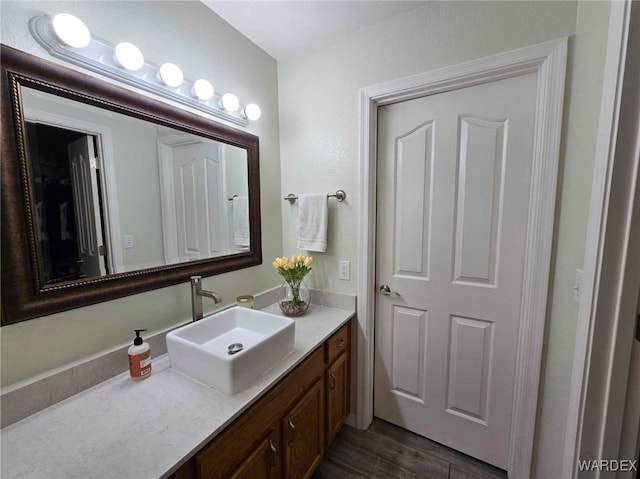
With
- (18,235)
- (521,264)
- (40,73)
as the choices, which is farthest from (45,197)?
(521,264)

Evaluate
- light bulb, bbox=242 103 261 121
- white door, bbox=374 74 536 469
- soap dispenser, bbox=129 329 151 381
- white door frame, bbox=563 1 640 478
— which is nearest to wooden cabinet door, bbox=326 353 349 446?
white door, bbox=374 74 536 469

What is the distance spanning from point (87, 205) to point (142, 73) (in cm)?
56

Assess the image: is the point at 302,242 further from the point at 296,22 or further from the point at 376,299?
the point at 296,22

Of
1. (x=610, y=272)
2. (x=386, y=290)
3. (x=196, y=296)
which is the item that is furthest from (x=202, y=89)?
(x=610, y=272)

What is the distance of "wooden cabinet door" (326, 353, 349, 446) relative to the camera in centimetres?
138

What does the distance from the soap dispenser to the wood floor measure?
1.07 m

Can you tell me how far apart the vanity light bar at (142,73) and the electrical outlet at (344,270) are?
996 mm

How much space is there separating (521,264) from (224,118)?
165 centimetres

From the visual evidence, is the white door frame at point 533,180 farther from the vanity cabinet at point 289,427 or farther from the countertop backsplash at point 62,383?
the countertop backsplash at point 62,383

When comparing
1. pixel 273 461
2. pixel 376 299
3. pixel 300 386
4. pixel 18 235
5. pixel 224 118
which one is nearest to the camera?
pixel 18 235

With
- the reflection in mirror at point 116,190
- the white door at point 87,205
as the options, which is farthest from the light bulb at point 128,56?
the white door at point 87,205

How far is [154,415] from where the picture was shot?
781mm

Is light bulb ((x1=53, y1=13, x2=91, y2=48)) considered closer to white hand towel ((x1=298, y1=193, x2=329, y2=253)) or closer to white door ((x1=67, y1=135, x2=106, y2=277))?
white door ((x1=67, y1=135, x2=106, y2=277))

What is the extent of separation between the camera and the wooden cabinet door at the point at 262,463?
86cm
